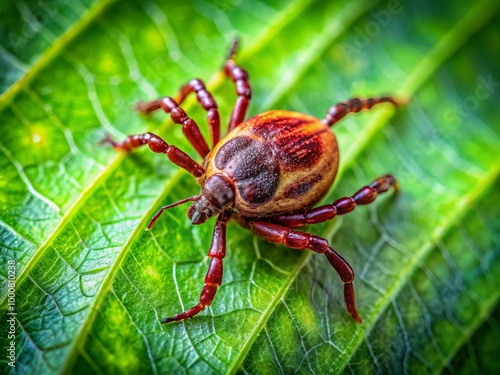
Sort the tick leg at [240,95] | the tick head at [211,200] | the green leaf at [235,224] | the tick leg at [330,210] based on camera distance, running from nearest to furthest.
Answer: the green leaf at [235,224] < the tick head at [211,200] < the tick leg at [330,210] < the tick leg at [240,95]

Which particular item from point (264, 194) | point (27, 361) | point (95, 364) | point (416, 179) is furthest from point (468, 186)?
point (27, 361)

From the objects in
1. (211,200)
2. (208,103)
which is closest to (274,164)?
(211,200)

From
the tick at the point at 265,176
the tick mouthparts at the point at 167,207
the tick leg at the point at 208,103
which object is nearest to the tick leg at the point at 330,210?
the tick at the point at 265,176

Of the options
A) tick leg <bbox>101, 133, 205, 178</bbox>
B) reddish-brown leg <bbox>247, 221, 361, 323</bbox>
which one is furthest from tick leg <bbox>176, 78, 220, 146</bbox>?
reddish-brown leg <bbox>247, 221, 361, 323</bbox>

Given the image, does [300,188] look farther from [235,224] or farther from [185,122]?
[185,122]

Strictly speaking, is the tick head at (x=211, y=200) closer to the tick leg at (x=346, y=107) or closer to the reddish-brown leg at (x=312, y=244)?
the reddish-brown leg at (x=312, y=244)

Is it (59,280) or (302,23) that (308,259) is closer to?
(59,280)

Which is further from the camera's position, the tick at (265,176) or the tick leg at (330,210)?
the tick leg at (330,210)
